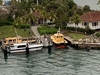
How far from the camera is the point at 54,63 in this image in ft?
209

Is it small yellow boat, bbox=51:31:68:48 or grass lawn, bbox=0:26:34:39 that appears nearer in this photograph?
small yellow boat, bbox=51:31:68:48

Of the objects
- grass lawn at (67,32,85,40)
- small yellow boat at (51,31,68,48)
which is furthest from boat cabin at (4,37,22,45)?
grass lawn at (67,32,85,40)

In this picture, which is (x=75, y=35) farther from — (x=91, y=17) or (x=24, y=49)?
(x=24, y=49)

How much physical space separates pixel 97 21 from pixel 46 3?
→ 26.5 meters

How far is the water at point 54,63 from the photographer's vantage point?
57562 millimetres

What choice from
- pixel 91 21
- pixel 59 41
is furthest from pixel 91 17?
pixel 59 41

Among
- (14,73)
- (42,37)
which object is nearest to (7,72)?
(14,73)

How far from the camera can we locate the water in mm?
57562

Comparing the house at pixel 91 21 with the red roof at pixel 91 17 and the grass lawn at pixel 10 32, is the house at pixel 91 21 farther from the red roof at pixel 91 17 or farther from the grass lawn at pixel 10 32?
the grass lawn at pixel 10 32

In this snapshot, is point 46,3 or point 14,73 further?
point 46,3

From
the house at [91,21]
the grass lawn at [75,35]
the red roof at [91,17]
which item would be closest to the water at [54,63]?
the grass lawn at [75,35]

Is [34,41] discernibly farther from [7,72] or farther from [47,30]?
[7,72]

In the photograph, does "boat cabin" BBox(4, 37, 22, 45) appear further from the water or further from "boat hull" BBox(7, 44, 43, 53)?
the water

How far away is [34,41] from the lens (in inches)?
3093
